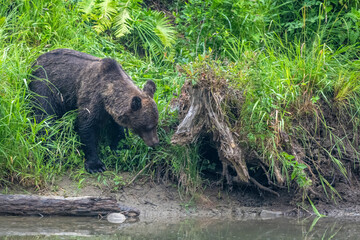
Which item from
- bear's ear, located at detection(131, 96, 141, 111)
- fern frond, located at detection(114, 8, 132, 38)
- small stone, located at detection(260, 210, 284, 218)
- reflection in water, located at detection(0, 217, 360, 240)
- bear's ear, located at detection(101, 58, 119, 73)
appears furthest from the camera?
fern frond, located at detection(114, 8, 132, 38)

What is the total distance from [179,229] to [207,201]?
102 centimetres

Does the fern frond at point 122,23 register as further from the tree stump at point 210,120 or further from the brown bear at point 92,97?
the tree stump at point 210,120

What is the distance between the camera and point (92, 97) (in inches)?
289

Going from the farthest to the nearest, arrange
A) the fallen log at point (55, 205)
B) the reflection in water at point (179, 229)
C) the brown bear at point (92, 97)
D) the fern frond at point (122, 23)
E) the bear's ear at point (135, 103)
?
the fern frond at point (122, 23) → the brown bear at point (92, 97) → the bear's ear at point (135, 103) → the fallen log at point (55, 205) → the reflection in water at point (179, 229)

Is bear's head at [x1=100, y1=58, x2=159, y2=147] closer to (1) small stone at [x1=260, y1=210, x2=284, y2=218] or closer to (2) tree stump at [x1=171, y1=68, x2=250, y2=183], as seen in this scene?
(2) tree stump at [x1=171, y1=68, x2=250, y2=183]

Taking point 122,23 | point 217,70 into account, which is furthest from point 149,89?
point 122,23

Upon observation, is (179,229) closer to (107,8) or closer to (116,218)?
(116,218)

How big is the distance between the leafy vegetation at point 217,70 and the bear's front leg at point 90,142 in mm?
113

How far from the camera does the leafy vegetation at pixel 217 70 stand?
267 inches

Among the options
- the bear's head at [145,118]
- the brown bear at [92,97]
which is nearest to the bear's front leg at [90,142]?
the brown bear at [92,97]

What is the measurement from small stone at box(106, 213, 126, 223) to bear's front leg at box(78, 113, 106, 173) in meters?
0.96

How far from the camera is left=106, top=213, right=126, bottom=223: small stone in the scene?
6.35 metres

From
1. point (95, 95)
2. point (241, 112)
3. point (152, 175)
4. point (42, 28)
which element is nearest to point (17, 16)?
point (42, 28)

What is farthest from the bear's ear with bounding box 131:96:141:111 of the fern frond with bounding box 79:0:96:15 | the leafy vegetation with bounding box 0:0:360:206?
the fern frond with bounding box 79:0:96:15
